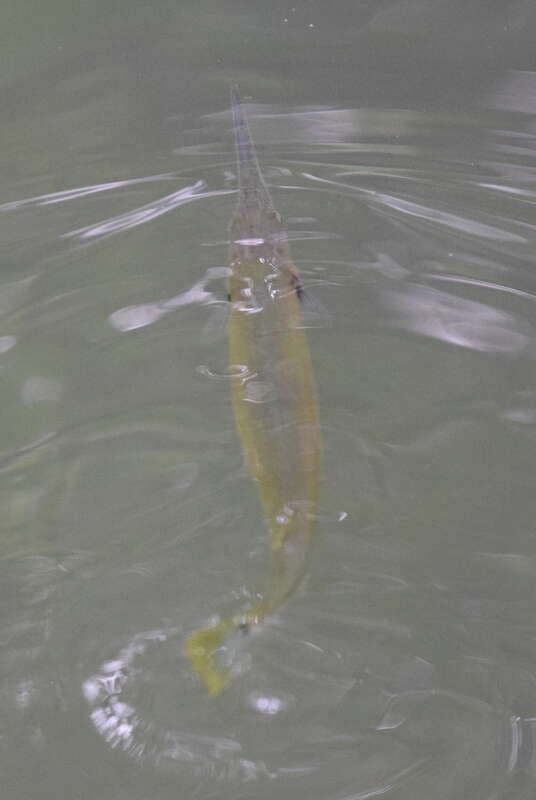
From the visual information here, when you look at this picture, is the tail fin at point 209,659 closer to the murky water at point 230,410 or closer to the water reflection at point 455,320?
the murky water at point 230,410

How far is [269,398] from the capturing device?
1.86 m

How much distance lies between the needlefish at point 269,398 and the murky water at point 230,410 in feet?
0.19

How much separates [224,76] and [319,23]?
0.85 ft

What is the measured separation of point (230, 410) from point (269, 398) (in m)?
0.19

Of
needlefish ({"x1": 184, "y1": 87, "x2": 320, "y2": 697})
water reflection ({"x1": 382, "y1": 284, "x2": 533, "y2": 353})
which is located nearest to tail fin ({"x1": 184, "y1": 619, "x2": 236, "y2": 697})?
needlefish ({"x1": 184, "y1": 87, "x2": 320, "y2": 697})

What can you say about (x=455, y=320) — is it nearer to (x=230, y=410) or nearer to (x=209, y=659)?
(x=230, y=410)

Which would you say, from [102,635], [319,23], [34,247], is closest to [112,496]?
[102,635]

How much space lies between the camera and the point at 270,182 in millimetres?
2330

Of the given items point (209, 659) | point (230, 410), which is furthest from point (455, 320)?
point (209, 659)

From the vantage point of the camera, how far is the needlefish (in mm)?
1722

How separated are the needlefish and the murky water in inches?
2.2

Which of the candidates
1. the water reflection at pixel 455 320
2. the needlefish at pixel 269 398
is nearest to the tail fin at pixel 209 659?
the needlefish at pixel 269 398

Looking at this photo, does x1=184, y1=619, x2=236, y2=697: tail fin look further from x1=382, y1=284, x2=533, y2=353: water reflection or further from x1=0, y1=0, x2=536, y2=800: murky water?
x1=382, y1=284, x2=533, y2=353: water reflection

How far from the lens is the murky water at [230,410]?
1.66 m
